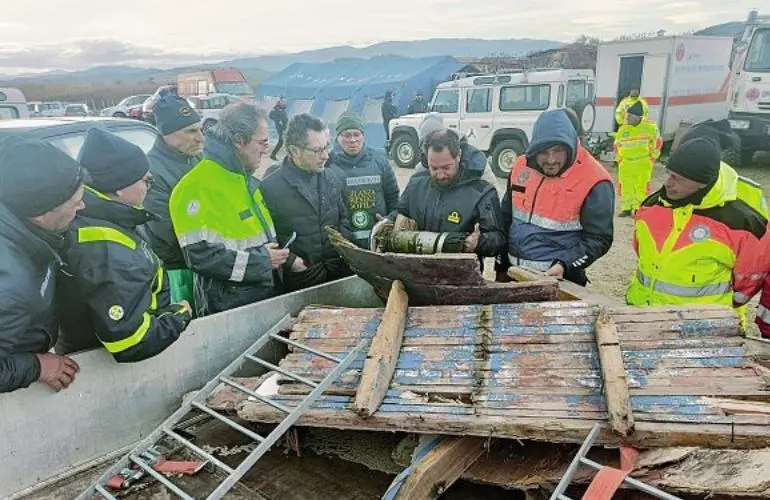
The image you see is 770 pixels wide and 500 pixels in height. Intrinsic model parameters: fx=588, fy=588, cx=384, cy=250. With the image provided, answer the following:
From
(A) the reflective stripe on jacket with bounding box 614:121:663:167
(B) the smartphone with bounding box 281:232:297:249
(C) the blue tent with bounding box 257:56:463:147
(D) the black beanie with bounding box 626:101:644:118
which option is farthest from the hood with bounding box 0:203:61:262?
(C) the blue tent with bounding box 257:56:463:147

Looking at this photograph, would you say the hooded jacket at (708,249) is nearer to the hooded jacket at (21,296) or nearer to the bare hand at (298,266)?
the bare hand at (298,266)

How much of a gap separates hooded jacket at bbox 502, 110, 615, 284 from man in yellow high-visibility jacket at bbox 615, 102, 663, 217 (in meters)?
6.30

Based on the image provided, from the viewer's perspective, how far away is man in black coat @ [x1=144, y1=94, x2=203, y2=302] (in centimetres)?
360

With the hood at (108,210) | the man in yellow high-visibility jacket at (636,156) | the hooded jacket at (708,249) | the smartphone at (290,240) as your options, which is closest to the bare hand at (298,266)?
the smartphone at (290,240)

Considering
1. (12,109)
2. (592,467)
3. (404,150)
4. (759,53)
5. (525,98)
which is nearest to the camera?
(592,467)

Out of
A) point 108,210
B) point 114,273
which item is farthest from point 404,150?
point 114,273

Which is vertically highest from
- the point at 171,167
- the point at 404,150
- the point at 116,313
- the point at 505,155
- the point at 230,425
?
the point at 171,167

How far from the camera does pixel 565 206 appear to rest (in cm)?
326

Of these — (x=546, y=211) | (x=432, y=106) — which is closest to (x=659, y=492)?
(x=546, y=211)

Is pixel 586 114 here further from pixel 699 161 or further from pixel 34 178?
pixel 34 178

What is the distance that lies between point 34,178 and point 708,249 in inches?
113

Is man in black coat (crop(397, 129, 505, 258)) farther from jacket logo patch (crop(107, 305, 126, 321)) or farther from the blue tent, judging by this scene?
the blue tent

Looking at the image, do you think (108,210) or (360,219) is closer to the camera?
(108,210)

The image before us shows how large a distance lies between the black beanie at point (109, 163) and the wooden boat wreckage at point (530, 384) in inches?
40.8
